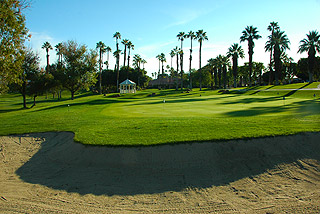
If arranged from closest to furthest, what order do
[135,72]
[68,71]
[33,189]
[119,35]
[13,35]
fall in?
[33,189] < [13,35] < [68,71] < [119,35] < [135,72]

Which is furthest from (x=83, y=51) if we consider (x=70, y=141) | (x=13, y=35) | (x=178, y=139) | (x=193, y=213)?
(x=193, y=213)

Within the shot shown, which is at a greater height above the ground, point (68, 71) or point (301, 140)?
point (68, 71)

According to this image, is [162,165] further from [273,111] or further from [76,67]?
[76,67]

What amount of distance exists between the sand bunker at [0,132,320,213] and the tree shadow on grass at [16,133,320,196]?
33 millimetres

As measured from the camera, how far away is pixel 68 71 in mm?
44406

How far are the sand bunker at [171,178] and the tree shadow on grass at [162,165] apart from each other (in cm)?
3

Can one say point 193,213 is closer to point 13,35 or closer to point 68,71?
point 13,35

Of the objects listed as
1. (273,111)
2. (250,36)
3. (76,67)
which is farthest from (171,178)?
(250,36)

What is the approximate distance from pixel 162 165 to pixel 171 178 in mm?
714

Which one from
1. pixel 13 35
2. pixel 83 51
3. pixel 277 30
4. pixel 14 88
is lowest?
pixel 14 88

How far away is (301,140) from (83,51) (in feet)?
147

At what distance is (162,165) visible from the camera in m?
8.16

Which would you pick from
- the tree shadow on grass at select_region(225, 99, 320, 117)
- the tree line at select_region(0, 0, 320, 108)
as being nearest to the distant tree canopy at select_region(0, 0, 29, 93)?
the tree line at select_region(0, 0, 320, 108)

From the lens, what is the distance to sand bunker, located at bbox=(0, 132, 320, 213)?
646cm
